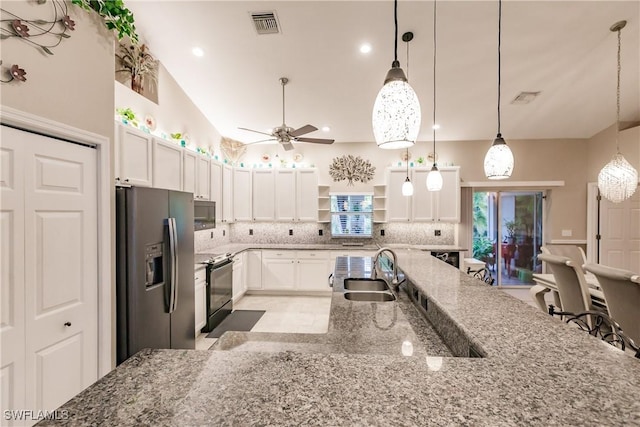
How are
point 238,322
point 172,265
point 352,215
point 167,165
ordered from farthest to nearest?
1. point 352,215
2. point 238,322
3. point 167,165
4. point 172,265

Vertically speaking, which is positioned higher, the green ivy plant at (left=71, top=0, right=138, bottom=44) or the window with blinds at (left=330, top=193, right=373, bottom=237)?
the green ivy plant at (left=71, top=0, right=138, bottom=44)

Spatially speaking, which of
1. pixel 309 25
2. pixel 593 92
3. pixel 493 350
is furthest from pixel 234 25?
pixel 593 92

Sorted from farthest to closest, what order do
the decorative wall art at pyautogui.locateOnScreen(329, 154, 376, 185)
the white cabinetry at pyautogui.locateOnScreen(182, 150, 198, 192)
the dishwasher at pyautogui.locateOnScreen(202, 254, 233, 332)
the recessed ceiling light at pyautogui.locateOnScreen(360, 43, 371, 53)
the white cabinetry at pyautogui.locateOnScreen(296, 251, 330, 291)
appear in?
1. the decorative wall art at pyautogui.locateOnScreen(329, 154, 376, 185)
2. the white cabinetry at pyautogui.locateOnScreen(296, 251, 330, 291)
3. the white cabinetry at pyautogui.locateOnScreen(182, 150, 198, 192)
4. the dishwasher at pyautogui.locateOnScreen(202, 254, 233, 332)
5. the recessed ceiling light at pyautogui.locateOnScreen(360, 43, 371, 53)

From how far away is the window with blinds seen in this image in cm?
536

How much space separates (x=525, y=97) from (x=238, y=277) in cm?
524

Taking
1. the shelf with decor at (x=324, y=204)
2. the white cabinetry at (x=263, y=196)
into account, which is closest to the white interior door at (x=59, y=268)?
the white cabinetry at (x=263, y=196)

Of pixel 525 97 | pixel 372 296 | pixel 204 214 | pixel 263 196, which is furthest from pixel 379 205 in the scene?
pixel 372 296

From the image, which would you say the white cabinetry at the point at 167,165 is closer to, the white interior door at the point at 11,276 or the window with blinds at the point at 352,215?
the white interior door at the point at 11,276

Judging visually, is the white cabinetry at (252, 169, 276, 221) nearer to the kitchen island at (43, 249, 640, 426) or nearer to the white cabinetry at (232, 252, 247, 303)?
the white cabinetry at (232, 252, 247, 303)

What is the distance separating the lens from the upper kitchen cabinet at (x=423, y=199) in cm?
507

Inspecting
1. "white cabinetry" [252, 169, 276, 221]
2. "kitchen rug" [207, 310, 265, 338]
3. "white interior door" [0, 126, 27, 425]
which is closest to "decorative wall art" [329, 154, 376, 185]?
"white cabinetry" [252, 169, 276, 221]

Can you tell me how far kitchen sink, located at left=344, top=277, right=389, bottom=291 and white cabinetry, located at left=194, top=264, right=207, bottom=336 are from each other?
183cm

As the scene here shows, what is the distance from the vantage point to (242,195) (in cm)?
534

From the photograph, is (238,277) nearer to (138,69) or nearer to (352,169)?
(352,169)
